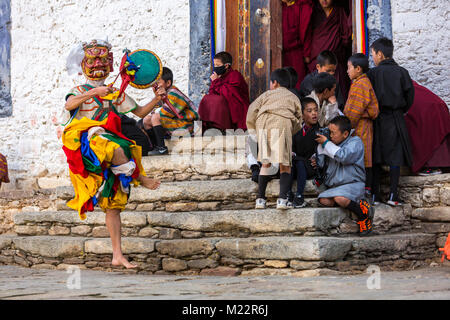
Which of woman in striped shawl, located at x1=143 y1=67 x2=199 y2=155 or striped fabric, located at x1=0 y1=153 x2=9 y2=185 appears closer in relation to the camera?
woman in striped shawl, located at x1=143 y1=67 x2=199 y2=155

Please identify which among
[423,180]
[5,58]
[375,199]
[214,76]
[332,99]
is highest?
[5,58]

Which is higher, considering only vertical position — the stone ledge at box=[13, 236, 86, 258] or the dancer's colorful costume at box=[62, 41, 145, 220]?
the dancer's colorful costume at box=[62, 41, 145, 220]

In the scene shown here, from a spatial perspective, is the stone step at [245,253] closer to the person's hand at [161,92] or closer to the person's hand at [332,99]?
the person's hand at [161,92]

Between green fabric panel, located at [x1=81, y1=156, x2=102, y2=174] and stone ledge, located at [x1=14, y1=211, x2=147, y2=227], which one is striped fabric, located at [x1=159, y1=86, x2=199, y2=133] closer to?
stone ledge, located at [x1=14, y1=211, x2=147, y2=227]

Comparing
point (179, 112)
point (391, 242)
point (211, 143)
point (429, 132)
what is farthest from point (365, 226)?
point (179, 112)

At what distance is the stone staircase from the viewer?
428 cm

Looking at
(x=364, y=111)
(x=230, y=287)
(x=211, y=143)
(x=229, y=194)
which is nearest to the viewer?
(x=230, y=287)

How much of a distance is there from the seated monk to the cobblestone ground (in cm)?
219

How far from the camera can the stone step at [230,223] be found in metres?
4.35

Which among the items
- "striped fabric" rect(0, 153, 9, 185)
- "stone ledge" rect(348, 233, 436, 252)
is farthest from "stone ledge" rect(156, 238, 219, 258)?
"striped fabric" rect(0, 153, 9, 185)

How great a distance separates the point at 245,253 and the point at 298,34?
3863 millimetres

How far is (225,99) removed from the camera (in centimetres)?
624

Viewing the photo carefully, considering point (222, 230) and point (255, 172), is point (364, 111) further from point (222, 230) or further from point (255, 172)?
point (222, 230)

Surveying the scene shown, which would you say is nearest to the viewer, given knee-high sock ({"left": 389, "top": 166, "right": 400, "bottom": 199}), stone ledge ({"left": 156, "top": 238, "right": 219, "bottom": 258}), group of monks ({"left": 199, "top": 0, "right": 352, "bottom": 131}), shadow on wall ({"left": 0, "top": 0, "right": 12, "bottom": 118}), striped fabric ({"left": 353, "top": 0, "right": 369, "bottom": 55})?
stone ledge ({"left": 156, "top": 238, "right": 219, "bottom": 258})
